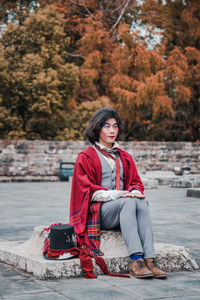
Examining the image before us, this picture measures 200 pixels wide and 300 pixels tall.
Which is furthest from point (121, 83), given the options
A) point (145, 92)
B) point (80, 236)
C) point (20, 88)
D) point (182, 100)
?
point (80, 236)

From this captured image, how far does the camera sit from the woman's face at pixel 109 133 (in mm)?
4961

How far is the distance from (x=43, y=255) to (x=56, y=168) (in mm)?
16636

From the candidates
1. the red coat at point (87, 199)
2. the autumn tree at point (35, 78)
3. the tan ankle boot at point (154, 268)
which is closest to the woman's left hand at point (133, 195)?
the red coat at point (87, 199)

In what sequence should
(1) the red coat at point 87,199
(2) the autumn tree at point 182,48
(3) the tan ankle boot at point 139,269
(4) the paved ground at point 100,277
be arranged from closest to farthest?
(4) the paved ground at point 100,277 < (3) the tan ankle boot at point 139,269 < (1) the red coat at point 87,199 < (2) the autumn tree at point 182,48

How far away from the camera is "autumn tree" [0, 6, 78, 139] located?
2331cm

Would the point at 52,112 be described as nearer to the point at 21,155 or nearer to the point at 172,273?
the point at 21,155

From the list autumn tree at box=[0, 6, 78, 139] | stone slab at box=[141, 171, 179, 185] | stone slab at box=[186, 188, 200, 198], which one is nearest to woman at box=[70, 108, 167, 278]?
stone slab at box=[186, 188, 200, 198]

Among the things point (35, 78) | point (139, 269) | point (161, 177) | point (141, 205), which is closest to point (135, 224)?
point (141, 205)

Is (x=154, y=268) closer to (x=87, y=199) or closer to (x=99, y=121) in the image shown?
(x=87, y=199)

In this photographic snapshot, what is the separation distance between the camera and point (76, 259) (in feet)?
14.7

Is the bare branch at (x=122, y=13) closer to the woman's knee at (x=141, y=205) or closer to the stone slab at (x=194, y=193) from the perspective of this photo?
the stone slab at (x=194, y=193)

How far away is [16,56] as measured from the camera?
24.0 meters

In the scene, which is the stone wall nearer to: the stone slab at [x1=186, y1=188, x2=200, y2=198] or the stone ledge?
the stone slab at [x1=186, y1=188, x2=200, y2=198]

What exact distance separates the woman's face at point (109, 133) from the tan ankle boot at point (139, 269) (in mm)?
1114
